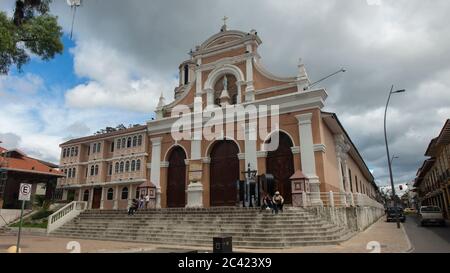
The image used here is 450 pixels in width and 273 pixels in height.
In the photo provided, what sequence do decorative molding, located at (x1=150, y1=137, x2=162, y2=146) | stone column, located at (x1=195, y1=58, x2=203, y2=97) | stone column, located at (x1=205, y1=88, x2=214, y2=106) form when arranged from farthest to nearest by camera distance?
decorative molding, located at (x1=150, y1=137, x2=162, y2=146) → stone column, located at (x1=195, y1=58, x2=203, y2=97) → stone column, located at (x1=205, y1=88, x2=214, y2=106)

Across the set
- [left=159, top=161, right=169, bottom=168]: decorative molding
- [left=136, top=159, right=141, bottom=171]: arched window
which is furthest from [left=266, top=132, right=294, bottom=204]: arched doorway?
[left=136, top=159, right=141, bottom=171]: arched window

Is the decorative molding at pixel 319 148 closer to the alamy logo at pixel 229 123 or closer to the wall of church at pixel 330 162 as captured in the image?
the wall of church at pixel 330 162

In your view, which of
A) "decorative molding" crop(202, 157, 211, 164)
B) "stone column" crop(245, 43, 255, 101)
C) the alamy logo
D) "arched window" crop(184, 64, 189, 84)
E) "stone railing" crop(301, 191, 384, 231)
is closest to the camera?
"stone railing" crop(301, 191, 384, 231)

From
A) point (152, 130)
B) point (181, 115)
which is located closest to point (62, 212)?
point (152, 130)

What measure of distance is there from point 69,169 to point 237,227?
1221 inches

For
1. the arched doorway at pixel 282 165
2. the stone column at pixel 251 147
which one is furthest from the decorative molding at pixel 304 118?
the stone column at pixel 251 147

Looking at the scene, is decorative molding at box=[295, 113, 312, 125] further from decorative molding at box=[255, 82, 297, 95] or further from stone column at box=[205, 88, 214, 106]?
stone column at box=[205, 88, 214, 106]

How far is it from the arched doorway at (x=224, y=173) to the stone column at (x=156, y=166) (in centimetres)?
449

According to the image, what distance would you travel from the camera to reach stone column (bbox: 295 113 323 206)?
61.1 feet

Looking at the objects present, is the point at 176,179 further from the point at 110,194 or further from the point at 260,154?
the point at 110,194

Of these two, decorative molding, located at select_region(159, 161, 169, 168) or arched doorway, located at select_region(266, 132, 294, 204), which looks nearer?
arched doorway, located at select_region(266, 132, 294, 204)

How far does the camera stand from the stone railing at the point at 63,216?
19625 mm

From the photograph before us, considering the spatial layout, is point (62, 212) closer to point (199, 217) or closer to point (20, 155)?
point (199, 217)

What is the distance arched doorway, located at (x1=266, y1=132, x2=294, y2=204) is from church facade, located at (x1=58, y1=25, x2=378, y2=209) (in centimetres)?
6
